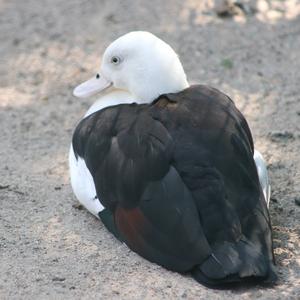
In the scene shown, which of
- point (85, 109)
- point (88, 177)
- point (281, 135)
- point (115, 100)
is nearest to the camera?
point (88, 177)

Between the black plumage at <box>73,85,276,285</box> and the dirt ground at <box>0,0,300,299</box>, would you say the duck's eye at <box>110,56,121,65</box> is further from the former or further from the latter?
the dirt ground at <box>0,0,300,299</box>

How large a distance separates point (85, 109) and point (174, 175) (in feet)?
8.13

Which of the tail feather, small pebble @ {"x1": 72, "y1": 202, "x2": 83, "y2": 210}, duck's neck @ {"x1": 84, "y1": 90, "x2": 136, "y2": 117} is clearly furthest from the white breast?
the tail feather

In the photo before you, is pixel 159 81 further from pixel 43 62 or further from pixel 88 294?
pixel 43 62

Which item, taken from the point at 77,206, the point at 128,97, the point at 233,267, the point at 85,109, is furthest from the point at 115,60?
the point at 233,267

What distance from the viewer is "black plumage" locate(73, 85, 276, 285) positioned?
4.76 metres

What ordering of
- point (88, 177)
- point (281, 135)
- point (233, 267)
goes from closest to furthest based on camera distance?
point (233, 267) → point (88, 177) → point (281, 135)

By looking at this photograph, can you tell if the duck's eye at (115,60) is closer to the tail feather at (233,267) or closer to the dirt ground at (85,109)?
the dirt ground at (85,109)

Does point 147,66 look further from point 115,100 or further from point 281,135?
point 281,135

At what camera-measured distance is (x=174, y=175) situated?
4.92m

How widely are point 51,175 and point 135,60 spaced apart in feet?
3.78

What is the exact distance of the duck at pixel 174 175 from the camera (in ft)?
15.7

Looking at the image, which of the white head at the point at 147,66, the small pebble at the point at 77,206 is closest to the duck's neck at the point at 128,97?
the white head at the point at 147,66

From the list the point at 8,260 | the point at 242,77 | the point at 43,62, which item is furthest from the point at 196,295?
the point at 43,62
